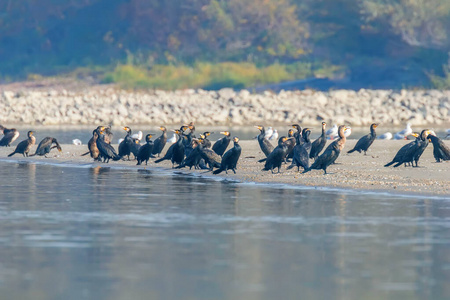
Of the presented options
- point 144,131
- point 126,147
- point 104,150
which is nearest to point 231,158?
point 104,150

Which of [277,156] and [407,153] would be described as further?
[407,153]

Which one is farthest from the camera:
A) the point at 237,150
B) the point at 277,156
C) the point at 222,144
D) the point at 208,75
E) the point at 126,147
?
the point at 208,75

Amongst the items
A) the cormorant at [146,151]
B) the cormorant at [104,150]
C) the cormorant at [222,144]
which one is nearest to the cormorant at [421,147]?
the cormorant at [222,144]

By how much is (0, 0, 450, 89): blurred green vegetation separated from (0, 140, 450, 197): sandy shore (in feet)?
105

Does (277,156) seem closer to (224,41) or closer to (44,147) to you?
(44,147)

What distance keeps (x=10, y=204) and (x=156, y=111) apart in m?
32.4

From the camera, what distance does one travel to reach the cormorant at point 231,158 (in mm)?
21734

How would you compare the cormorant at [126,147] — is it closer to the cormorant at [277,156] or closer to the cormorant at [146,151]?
the cormorant at [146,151]

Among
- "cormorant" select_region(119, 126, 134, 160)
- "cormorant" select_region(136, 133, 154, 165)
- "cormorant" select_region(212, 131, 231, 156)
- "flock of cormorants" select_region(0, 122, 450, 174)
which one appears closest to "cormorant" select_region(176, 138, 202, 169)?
"flock of cormorants" select_region(0, 122, 450, 174)

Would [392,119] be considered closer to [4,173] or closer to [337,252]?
[4,173]

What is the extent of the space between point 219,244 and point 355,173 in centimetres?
969

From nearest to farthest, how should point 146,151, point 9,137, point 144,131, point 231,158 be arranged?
point 231,158 < point 146,151 < point 9,137 < point 144,131

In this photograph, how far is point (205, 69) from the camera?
68.9 meters

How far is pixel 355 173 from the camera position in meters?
21.7
